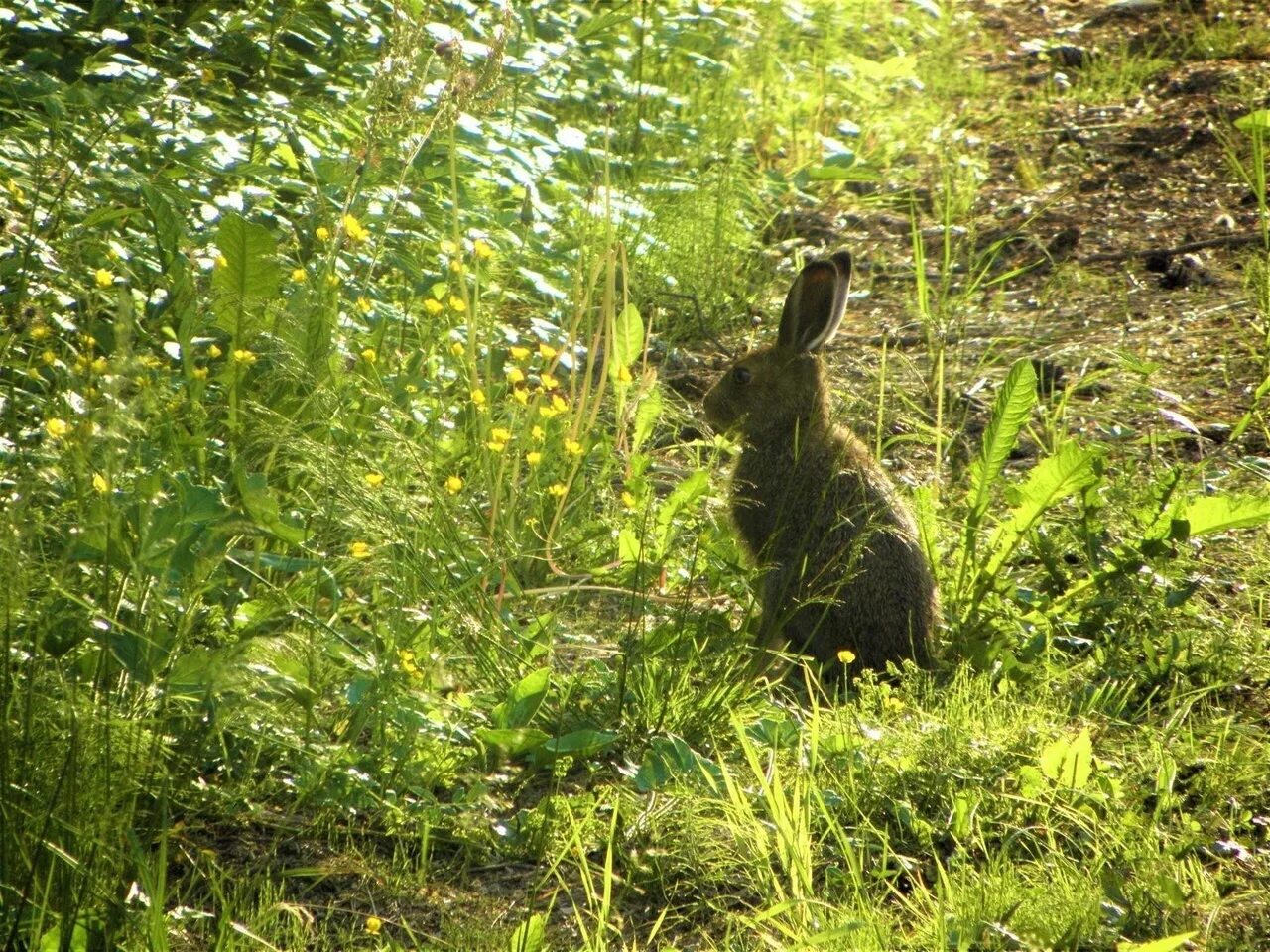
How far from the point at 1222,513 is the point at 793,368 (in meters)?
1.46

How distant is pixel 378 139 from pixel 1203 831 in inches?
117

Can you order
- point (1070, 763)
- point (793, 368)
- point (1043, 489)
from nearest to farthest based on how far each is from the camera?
point (1070, 763), point (1043, 489), point (793, 368)

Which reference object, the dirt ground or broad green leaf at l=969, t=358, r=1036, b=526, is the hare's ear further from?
broad green leaf at l=969, t=358, r=1036, b=526

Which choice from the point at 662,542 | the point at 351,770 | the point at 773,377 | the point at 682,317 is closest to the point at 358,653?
the point at 351,770

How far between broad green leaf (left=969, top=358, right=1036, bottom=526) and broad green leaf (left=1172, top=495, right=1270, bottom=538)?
49 cm

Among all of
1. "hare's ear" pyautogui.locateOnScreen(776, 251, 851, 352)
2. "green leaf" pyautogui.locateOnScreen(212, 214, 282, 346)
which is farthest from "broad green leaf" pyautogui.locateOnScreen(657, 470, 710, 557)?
"green leaf" pyautogui.locateOnScreen(212, 214, 282, 346)

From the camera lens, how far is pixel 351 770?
302cm

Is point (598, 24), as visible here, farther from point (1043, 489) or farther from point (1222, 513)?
point (1222, 513)

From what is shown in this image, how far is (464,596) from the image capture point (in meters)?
3.56

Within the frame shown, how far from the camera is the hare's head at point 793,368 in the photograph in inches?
186

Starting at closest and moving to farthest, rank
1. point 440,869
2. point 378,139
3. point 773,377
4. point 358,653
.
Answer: point 440,869, point 358,653, point 378,139, point 773,377

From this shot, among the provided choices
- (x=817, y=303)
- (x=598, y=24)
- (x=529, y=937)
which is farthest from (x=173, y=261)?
(x=598, y=24)

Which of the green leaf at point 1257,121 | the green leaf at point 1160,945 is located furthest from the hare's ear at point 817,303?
the green leaf at point 1160,945

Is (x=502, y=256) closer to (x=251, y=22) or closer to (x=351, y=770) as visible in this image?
(x=251, y=22)
